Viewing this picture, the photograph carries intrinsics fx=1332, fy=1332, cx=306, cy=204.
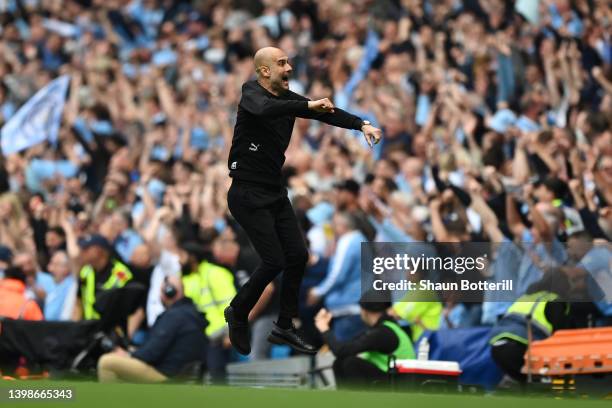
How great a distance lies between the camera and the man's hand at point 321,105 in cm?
817

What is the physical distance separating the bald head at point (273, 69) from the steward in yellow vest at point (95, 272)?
17.0ft

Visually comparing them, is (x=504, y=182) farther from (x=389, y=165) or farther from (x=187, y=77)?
(x=187, y=77)

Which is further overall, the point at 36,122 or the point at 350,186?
the point at 36,122

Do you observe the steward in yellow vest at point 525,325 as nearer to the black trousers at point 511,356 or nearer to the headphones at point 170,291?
the black trousers at point 511,356

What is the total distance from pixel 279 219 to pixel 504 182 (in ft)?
15.3

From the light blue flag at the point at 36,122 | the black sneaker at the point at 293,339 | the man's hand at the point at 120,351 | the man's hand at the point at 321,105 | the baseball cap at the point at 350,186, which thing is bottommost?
the black sneaker at the point at 293,339

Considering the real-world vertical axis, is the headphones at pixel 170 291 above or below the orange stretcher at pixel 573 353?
above

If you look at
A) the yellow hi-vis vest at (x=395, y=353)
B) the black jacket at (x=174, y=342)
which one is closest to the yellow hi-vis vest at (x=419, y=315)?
the yellow hi-vis vest at (x=395, y=353)

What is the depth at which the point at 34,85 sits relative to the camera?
20.6 metres

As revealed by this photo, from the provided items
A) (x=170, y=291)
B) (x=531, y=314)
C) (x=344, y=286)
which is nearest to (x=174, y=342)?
(x=170, y=291)

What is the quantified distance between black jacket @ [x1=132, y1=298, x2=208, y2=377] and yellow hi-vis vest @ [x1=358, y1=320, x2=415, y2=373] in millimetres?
1839

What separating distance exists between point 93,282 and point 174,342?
199cm

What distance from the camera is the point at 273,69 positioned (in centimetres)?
875

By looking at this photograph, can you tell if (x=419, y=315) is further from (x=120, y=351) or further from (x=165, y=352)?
(x=120, y=351)
